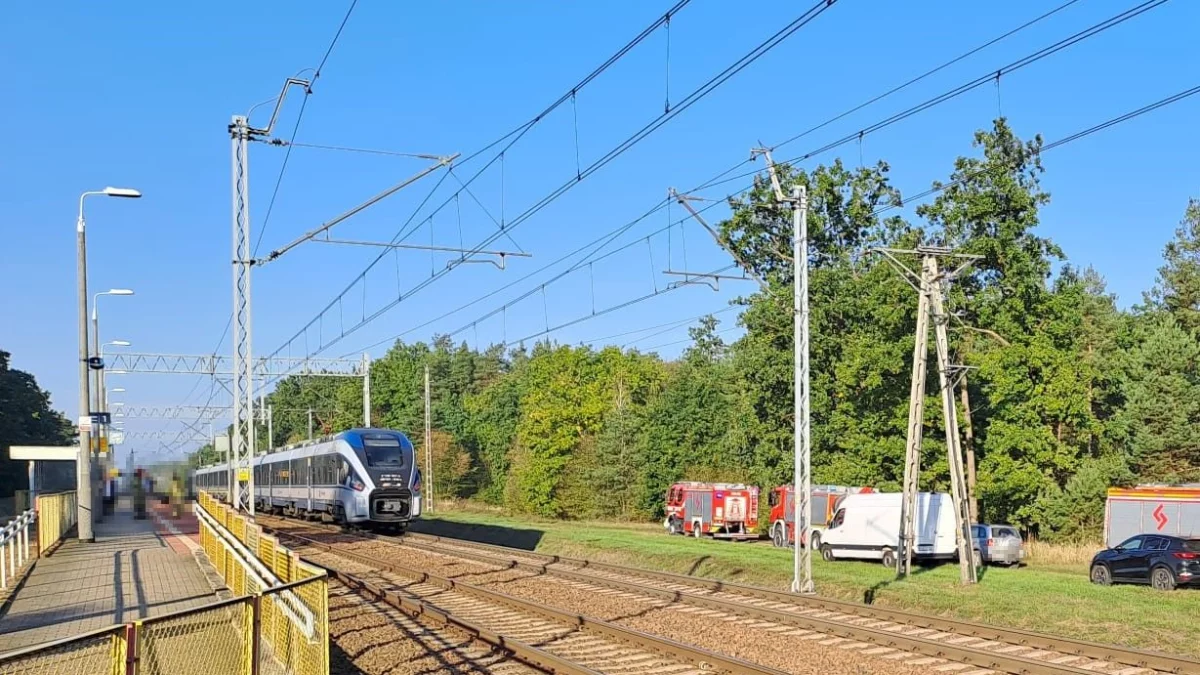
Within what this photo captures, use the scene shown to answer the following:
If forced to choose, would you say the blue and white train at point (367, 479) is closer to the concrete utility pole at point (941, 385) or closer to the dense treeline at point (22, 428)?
the concrete utility pole at point (941, 385)

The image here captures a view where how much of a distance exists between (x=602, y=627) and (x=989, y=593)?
932 centimetres

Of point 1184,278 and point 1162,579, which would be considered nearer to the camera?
point 1162,579

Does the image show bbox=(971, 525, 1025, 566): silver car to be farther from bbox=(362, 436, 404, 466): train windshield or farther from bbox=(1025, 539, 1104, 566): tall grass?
bbox=(362, 436, 404, 466): train windshield

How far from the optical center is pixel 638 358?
8475 centimetres

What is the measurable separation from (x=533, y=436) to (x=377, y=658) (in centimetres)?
5931

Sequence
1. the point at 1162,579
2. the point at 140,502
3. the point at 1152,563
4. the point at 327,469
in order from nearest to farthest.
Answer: the point at 1162,579
the point at 1152,563
the point at 327,469
the point at 140,502

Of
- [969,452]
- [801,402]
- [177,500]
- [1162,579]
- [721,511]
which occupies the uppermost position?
[801,402]

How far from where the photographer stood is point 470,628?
51.3 feet

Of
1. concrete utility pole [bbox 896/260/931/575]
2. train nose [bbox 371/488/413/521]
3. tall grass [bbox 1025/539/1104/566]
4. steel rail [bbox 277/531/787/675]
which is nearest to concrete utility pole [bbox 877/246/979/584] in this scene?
concrete utility pole [bbox 896/260/931/575]

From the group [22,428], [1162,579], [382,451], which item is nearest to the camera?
[1162,579]

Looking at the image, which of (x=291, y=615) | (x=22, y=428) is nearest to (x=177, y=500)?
(x=22, y=428)

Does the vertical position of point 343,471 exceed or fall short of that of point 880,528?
it exceeds it

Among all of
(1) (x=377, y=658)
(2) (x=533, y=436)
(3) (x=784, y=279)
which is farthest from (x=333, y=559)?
(2) (x=533, y=436)

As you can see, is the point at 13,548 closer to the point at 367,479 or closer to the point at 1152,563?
the point at 367,479
